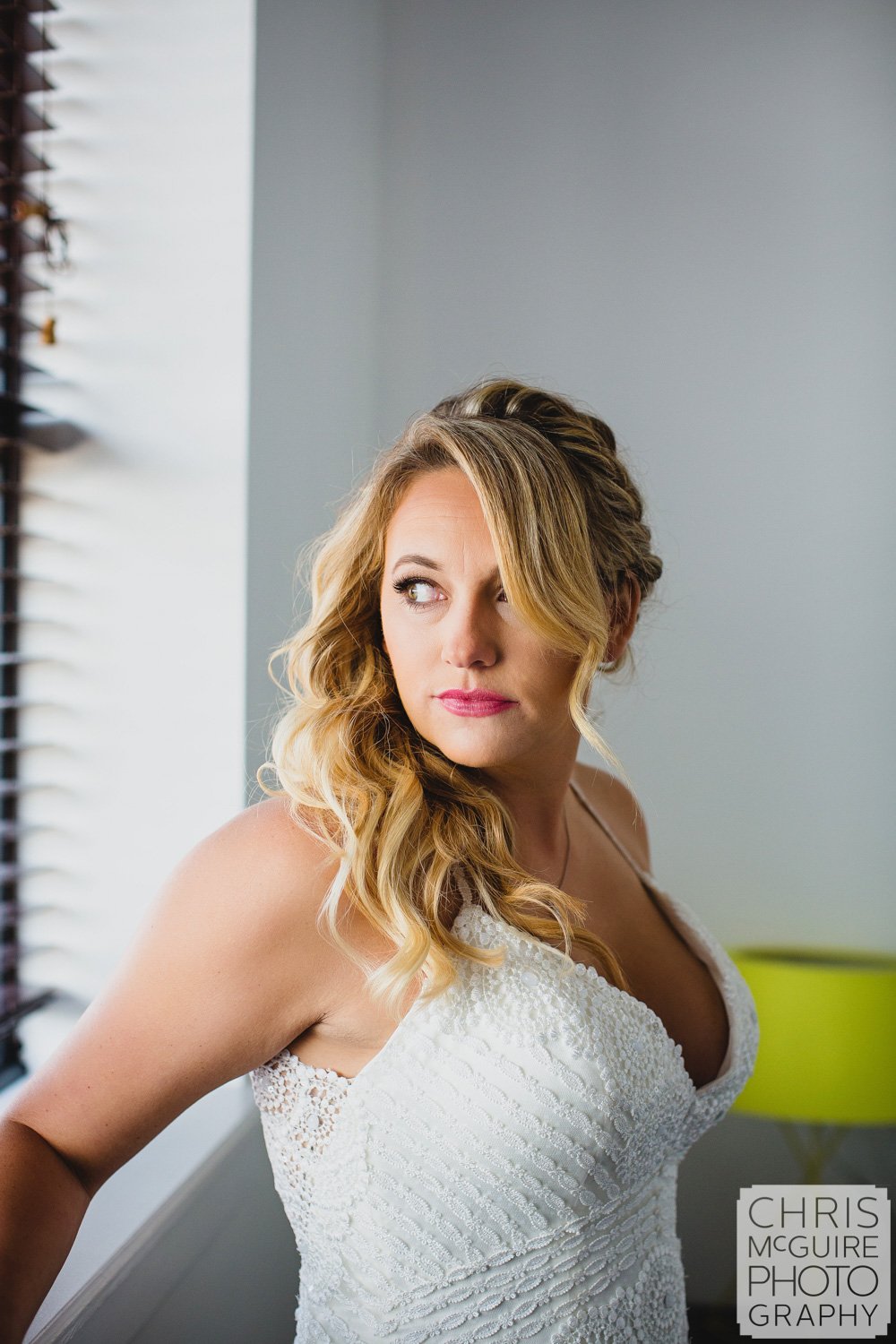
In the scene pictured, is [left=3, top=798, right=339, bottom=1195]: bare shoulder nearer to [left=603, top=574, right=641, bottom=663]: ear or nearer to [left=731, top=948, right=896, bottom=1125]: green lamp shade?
[left=603, top=574, right=641, bottom=663]: ear

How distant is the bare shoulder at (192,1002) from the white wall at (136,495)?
1.77 feet

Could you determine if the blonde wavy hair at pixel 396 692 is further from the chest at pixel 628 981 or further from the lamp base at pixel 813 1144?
the lamp base at pixel 813 1144

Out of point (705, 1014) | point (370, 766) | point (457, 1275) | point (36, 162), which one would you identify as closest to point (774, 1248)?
point (705, 1014)

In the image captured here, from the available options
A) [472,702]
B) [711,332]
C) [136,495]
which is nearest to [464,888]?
[472,702]

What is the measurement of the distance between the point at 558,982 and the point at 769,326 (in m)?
1.66

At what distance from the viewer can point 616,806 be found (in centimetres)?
153

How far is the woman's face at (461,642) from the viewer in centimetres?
94

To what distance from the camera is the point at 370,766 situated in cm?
103

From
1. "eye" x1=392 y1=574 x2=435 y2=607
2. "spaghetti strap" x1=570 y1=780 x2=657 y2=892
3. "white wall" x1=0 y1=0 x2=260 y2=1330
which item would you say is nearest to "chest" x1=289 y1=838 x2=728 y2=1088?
"spaghetti strap" x1=570 y1=780 x2=657 y2=892

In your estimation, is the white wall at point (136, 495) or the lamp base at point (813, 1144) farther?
the lamp base at point (813, 1144)

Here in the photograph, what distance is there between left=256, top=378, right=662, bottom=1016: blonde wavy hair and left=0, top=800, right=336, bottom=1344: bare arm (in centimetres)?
4

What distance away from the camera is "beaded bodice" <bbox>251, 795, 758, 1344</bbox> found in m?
0.88

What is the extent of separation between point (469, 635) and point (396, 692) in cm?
20

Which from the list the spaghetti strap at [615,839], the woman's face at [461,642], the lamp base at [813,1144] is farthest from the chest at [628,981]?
the lamp base at [813,1144]
